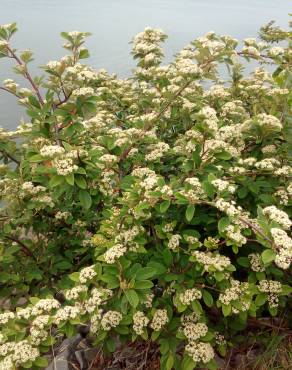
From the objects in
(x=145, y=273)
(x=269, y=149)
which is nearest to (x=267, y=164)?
(x=269, y=149)

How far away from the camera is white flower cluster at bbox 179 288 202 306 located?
243 cm

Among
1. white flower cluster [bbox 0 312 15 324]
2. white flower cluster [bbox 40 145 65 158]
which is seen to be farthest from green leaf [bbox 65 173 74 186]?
white flower cluster [bbox 0 312 15 324]

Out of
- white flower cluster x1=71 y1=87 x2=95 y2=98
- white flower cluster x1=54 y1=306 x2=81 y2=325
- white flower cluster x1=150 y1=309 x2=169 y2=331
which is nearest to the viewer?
white flower cluster x1=54 y1=306 x2=81 y2=325

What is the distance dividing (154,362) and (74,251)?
3.49ft

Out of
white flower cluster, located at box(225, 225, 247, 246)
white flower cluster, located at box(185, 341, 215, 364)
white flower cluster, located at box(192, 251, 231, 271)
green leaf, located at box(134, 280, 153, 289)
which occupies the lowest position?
white flower cluster, located at box(185, 341, 215, 364)

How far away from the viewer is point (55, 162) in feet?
8.27

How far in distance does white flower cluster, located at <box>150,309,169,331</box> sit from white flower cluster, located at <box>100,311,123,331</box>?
0.21m

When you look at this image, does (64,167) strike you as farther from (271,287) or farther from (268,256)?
(271,287)

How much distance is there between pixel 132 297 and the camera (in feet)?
7.32

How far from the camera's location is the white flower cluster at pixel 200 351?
8.26 feet

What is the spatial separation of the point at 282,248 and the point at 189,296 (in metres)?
0.71

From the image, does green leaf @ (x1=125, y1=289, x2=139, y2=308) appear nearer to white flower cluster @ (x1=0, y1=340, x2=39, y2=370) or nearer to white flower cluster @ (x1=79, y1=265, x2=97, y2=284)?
white flower cluster @ (x1=79, y1=265, x2=97, y2=284)

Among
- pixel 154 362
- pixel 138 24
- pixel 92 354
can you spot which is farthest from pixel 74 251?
pixel 138 24

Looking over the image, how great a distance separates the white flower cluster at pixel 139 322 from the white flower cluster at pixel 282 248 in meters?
0.92
